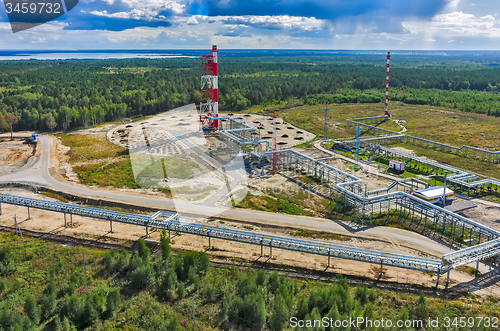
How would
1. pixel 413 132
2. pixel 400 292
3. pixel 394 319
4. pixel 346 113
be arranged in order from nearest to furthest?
1. pixel 394 319
2. pixel 400 292
3. pixel 413 132
4. pixel 346 113

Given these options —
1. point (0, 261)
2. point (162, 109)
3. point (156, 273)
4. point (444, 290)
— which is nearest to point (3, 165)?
point (0, 261)

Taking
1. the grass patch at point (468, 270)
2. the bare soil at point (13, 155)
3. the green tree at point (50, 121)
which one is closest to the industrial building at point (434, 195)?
the grass patch at point (468, 270)

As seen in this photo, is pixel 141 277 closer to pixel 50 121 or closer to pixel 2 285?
pixel 2 285

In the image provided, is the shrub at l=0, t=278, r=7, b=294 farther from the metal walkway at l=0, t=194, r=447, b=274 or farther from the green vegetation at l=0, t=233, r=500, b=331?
the metal walkway at l=0, t=194, r=447, b=274

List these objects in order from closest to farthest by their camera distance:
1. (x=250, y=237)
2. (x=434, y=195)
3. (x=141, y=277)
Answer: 1. (x=141, y=277)
2. (x=250, y=237)
3. (x=434, y=195)

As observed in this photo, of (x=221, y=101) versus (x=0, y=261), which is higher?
(x=221, y=101)

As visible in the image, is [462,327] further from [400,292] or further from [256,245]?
[256,245]

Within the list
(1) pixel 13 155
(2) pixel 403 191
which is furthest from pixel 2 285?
(1) pixel 13 155

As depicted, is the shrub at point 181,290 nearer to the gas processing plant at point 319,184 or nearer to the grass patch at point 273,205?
the gas processing plant at point 319,184

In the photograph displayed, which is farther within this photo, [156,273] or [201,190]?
[201,190]
